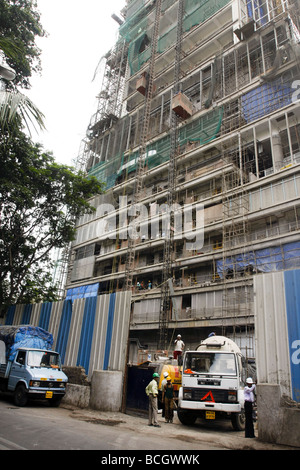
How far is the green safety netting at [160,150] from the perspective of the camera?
3002 centimetres

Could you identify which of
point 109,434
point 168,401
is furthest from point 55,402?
point 109,434

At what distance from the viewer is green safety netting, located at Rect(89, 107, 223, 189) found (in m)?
30.0

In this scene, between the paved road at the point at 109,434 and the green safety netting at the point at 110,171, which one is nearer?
the paved road at the point at 109,434

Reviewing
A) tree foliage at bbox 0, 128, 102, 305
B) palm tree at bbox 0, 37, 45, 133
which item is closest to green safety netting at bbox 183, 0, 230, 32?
tree foliage at bbox 0, 128, 102, 305

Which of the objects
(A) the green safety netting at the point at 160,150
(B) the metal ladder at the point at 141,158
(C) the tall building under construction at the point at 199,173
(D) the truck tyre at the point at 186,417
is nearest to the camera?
(D) the truck tyre at the point at 186,417

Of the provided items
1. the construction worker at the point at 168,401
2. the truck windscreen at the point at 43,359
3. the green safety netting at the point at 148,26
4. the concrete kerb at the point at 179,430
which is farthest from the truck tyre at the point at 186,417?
the green safety netting at the point at 148,26

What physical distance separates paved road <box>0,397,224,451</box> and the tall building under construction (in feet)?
45.2

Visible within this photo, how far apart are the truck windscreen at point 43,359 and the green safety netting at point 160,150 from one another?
2345 cm

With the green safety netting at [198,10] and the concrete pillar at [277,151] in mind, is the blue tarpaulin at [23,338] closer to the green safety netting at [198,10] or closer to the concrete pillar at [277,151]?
the concrete pillar at [277,151]

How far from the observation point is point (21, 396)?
11055mm

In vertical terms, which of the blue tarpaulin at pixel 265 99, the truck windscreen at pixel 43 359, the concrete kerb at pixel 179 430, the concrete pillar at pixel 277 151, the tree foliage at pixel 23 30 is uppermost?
the blue tarpaulin at pixel 265 99

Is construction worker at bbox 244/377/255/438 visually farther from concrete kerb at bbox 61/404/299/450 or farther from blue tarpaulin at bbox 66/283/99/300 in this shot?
blue tarpaulin at bbox 66/283/99/300

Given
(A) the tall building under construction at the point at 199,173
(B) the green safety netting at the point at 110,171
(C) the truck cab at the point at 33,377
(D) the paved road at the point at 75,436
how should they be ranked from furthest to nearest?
(B) the green safety netting at the point at 110,171
(A) the tall building under construction at the point at 199,173
(C) the truck cab at the point at 33,377
(D) the paved road at the point at 75,436
